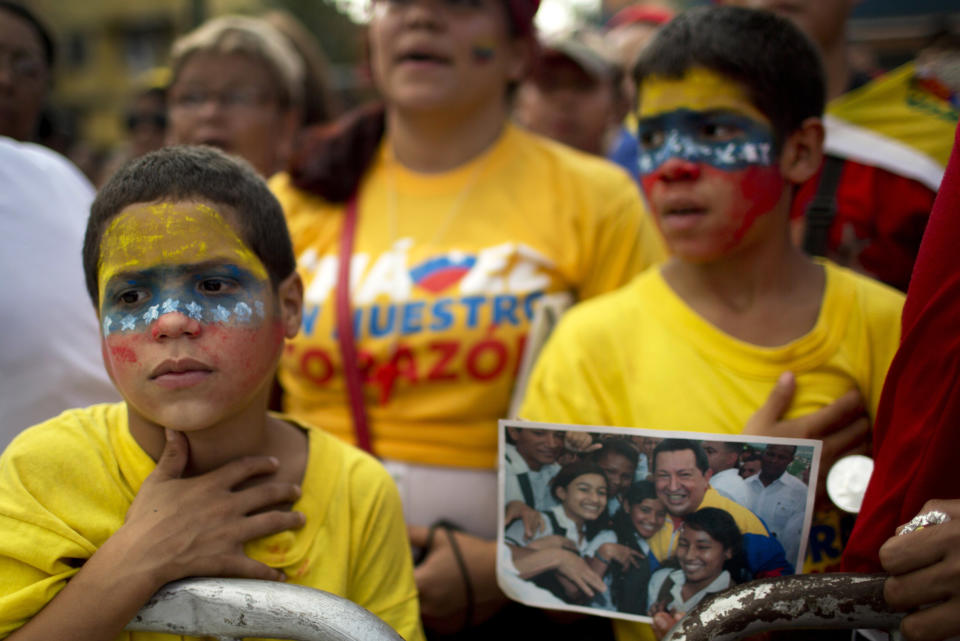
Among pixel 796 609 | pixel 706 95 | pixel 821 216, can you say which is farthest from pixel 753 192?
pixel 796 609

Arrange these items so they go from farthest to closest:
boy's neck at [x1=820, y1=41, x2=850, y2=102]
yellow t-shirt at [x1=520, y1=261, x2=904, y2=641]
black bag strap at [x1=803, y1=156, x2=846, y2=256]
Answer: boy's neck at [x1=820, y1=41, x2=850, y2=102], black bag strap at [x1=803, y1=156, x2=846, y2=256], yellow t-shirt at [x1=520, y1=261, x2=904, y2=641]

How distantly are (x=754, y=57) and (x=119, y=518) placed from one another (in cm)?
169

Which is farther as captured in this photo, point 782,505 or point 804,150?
point 804,150

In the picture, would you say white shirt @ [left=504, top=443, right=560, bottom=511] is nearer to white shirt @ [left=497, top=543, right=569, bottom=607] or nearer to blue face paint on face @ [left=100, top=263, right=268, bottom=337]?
white shirt @ [left=497, top=543, right=569, bottom=607]

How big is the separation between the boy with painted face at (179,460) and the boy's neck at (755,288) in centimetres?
90

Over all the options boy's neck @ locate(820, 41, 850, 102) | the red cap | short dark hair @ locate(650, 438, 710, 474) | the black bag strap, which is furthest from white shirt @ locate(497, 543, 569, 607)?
the red cap

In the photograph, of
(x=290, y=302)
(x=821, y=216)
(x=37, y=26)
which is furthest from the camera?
(x=37, y=26)

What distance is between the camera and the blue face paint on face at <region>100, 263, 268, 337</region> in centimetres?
152

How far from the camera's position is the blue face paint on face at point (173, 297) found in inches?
60.0

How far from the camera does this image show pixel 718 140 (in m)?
1.97

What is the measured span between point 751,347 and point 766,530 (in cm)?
48

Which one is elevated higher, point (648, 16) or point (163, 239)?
point (648, 16)

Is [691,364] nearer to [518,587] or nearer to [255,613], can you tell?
[518,587]

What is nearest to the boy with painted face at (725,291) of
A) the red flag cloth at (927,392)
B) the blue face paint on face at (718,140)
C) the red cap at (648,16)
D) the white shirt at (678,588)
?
the blue face paint on face at (718,140)
